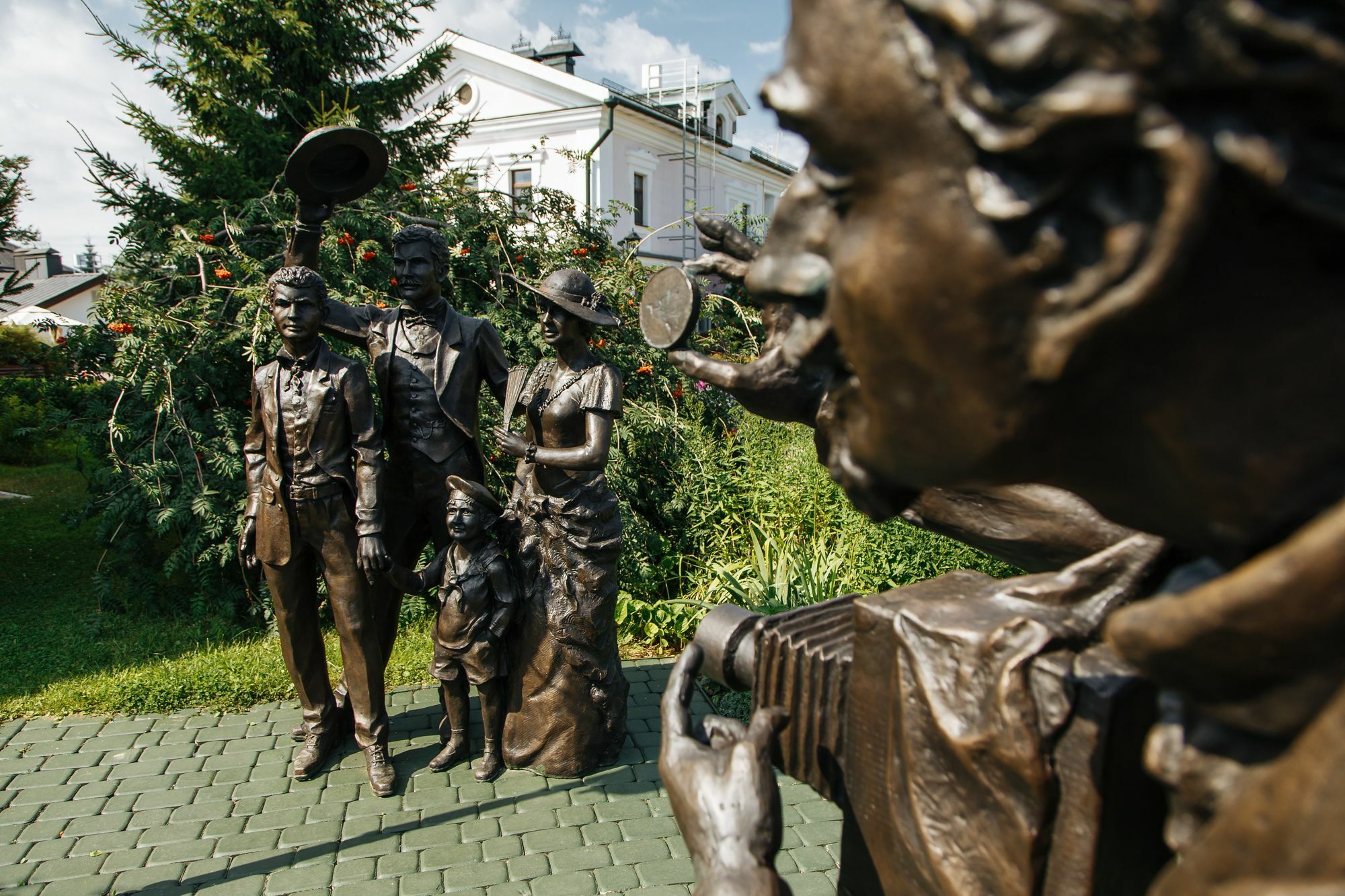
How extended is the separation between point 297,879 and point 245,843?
1.55 ft

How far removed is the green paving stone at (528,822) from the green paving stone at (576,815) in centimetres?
3

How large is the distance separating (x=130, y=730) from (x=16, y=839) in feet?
4.24

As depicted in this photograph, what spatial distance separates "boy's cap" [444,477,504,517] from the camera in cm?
504

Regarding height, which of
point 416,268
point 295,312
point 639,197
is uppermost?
point 639,197

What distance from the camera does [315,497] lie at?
486 centimetres

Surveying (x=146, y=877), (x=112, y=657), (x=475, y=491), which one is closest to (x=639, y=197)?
(x=112, y=657)

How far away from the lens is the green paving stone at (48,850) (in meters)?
4.33

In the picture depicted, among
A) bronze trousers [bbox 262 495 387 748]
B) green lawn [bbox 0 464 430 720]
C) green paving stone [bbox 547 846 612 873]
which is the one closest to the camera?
green paving stone [bbox 547 846 612 873]

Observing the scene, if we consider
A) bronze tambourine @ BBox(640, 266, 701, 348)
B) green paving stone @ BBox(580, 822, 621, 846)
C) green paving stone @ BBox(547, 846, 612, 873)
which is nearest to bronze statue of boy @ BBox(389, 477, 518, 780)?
green paving stone @ BBox(580, 822, 621, 846)

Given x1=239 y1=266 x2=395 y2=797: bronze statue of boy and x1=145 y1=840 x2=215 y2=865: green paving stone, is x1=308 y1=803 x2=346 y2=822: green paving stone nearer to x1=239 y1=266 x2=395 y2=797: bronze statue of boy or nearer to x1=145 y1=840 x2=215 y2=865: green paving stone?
x1=239 y1=266 x2=395 y2=797: bronze statue of boy

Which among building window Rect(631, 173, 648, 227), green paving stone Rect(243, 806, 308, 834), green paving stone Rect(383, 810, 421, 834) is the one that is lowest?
green paving stone Rect(383, 810, 421, 834)

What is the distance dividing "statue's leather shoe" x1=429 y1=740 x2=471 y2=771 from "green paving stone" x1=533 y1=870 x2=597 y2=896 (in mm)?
1244

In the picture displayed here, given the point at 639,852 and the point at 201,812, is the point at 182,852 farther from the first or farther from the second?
the point at 639,852

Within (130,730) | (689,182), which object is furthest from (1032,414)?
(689,182)
